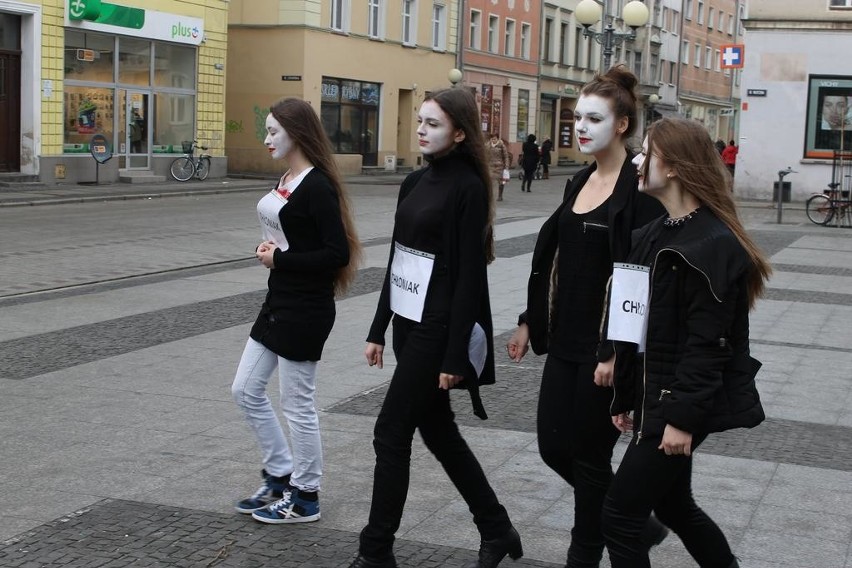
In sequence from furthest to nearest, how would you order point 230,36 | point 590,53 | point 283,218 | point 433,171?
1. point 590,53
2. point 230,36
3. point 283,218
4. point 433,171

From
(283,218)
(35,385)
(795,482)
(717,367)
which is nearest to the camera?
(717,367)

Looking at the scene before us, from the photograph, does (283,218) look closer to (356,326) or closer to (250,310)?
(356,326)

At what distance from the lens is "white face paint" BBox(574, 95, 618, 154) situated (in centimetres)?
412

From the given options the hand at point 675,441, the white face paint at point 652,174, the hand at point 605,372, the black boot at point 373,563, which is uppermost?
the white face paint at point 652,174

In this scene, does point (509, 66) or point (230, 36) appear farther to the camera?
point (509, 66)

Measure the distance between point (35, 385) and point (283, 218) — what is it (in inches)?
128

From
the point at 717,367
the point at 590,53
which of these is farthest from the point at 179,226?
the point at 590,53

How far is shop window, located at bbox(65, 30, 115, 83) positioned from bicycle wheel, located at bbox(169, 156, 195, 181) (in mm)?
2662

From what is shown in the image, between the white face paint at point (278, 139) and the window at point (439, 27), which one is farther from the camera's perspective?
the window at point (439, 27)

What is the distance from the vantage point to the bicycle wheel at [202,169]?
105 feet

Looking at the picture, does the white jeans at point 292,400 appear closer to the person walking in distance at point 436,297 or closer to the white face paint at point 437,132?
the person walking in distance at point 436,297

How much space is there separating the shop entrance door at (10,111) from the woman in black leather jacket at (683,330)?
24.7 m

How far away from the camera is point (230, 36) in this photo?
128 feet

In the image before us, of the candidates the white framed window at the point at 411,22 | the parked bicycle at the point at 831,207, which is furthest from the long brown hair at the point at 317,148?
the white framed window at the point at 411,22
